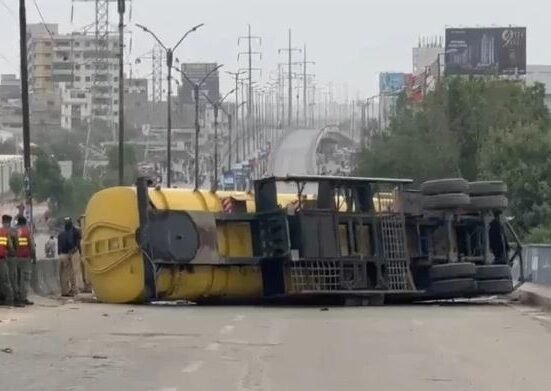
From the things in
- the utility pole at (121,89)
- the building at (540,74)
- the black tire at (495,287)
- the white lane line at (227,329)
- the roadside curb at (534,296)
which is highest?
the building at (540,74)

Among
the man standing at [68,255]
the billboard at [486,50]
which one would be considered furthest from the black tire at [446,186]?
the billboard at [486,50]

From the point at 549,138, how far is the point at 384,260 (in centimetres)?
3748

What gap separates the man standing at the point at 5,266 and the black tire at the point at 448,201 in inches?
343

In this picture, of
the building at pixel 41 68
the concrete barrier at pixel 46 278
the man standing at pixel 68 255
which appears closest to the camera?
the concrete barrier at pixel 46 278

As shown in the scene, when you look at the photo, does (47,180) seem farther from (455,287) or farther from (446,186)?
(455,287)

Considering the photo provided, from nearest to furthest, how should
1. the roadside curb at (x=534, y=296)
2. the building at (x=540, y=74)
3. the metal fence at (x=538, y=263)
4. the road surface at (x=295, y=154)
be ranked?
1. the roadside curb at (x=534, y=296)
2. the metal fence at (x=538, y=263)
3. the building at (x=540, y=74)
4. the road surface at (x=295, y=154)

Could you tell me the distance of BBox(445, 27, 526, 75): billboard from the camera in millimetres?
112688

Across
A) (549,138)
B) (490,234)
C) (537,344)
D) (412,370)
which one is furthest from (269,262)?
(549,138)

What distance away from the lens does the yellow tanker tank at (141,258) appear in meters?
26.7

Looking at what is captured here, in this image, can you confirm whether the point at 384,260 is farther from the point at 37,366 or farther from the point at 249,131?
the point at 249,131

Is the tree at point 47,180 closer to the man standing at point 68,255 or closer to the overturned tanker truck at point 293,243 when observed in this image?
the man standing at point 68,255

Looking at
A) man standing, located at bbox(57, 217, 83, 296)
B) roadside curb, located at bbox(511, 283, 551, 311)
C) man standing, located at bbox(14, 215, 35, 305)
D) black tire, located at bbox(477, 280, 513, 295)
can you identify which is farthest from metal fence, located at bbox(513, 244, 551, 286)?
man standing, located at bbox(14, 215, 35, 305)

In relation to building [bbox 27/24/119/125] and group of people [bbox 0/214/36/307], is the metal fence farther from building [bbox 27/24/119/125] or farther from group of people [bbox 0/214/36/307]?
building [bbox 27/24/119/125]

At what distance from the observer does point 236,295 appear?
27547mm
